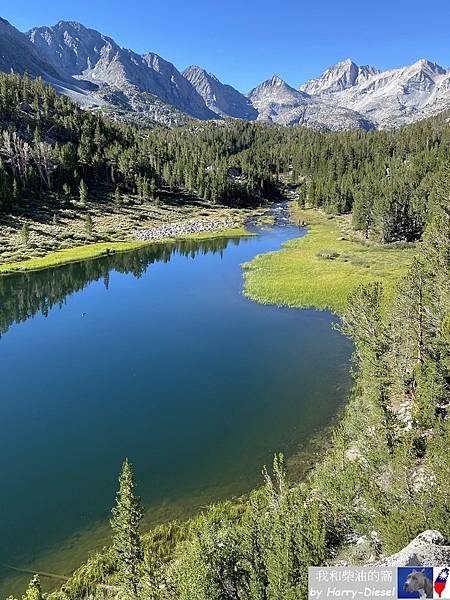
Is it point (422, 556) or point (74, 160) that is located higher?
point (74, 160)

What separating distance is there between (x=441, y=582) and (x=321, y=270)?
2757 inches

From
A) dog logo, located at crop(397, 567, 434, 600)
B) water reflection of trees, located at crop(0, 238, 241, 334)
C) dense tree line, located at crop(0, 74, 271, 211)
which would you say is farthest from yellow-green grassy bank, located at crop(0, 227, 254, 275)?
dog logo, located at crop(397, 567, 434, 600)

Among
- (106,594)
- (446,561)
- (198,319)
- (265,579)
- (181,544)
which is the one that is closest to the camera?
(446,561)

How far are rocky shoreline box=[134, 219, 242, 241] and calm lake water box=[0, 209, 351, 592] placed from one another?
52145 millimetres

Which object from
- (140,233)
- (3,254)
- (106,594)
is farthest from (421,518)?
(140,233)

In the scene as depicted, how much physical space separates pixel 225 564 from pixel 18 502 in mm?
18430

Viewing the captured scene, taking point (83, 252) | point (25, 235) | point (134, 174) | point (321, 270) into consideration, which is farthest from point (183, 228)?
point (321, 270)

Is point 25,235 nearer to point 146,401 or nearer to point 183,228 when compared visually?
point 183,228

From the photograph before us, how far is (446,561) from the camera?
10398 millimetres

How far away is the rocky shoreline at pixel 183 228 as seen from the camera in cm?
12219

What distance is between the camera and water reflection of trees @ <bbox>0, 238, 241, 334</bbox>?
69.1 m

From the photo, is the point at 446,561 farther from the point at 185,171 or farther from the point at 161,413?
the point at 185,171

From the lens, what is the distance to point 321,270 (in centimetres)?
7788

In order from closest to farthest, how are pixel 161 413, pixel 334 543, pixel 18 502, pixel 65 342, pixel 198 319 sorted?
pixel 334 543
pixel 18 502
pixel 161 413
pixel 65 342
pixel 198 319
